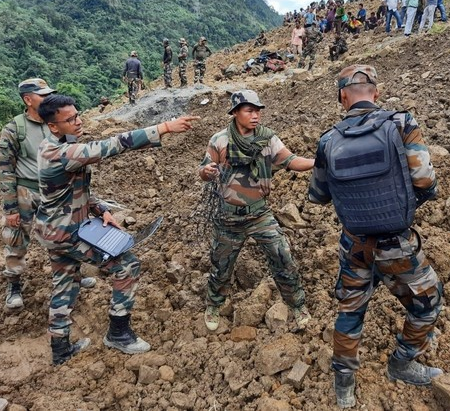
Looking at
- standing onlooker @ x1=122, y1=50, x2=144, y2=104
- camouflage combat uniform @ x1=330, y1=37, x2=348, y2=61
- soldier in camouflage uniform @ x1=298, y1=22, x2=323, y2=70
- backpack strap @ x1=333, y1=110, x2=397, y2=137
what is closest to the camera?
backpack strap @ x1=333, y1=110, x2=397, y2=137

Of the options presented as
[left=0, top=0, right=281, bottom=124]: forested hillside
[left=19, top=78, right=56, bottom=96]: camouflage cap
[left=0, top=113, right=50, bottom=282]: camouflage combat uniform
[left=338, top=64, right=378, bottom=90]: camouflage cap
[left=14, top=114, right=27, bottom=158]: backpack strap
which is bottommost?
[left=0, top=0, right=281, bottom=124]: forested hillside

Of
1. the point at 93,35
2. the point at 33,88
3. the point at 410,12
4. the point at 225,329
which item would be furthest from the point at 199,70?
the point at 93,35

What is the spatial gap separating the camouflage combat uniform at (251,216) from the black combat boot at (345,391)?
79 centimetres

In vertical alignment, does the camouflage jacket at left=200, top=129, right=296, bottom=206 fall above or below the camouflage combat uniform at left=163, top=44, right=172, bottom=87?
above

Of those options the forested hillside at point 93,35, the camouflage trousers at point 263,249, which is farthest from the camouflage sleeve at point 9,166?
the forested hillside at point 93,35

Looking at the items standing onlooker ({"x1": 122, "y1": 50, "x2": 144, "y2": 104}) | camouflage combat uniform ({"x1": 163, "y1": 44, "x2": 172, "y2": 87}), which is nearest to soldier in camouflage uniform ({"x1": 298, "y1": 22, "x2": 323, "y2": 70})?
camouflage combat uniform ({"x1": 163, "y1": 44, "x2": 172, "y2": 87})

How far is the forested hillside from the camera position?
3253cm

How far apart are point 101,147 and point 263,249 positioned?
138cm

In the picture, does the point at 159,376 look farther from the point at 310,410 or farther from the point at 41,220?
the point at 41,220

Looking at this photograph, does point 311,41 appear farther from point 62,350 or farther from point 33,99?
point 62,350

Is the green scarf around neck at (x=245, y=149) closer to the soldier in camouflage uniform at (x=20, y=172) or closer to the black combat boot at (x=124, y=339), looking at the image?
the black combat boot at (x=124, y=339)

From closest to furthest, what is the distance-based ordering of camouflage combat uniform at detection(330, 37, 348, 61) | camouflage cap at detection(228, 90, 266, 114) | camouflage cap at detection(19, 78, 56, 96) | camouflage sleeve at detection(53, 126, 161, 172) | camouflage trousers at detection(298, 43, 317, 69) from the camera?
camouflage sleeve at detection(53, 126, 161, 172), camouflage cap at detection(228, 90, 266, 114), camouflage cap at detection(19, 78, 56, 96), camouflage trousers at detection(298, 43, 317, 69), camouflage combat uniform at detection(330, 37, 348, 61)

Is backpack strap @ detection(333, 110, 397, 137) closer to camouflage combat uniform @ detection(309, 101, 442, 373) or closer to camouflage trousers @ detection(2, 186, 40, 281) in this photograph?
camouflage combat uniform @ detection(309, 101, 442, 373)

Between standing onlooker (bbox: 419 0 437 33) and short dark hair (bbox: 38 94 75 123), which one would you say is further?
standing onlooker (bbox: 419 0 437 33)
